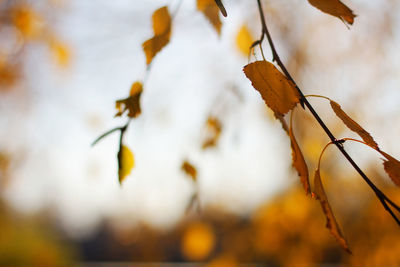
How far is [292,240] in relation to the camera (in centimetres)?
225

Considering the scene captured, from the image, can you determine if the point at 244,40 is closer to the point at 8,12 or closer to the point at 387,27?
the point at 387,27

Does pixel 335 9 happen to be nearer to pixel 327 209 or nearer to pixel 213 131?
pixel 327 209

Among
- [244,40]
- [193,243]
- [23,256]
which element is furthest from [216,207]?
[23,256]

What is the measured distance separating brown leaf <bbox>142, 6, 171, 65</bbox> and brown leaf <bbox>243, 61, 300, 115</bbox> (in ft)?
0.49

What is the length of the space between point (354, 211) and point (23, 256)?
5790mm

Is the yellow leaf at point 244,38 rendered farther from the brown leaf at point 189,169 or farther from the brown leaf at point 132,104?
Answer: the brown leaf at point 132,104

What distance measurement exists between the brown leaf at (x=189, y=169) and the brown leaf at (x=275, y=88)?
351mm

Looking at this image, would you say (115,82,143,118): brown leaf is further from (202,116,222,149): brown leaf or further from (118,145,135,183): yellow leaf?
(202,116,222,149): brown leaf

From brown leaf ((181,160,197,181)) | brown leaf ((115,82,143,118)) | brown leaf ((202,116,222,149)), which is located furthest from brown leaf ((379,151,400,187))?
brown leaf ((202,116,222,149))

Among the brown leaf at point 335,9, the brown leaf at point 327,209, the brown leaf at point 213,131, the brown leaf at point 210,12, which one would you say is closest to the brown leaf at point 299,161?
the brown leaf at point 327,209

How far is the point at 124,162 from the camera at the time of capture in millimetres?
433

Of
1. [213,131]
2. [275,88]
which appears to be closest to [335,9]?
[275,88]

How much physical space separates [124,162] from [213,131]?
45 centimetres

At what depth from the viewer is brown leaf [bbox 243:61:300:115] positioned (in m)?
0.33
